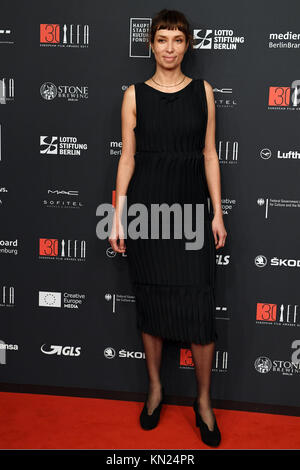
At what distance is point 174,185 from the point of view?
2457mm

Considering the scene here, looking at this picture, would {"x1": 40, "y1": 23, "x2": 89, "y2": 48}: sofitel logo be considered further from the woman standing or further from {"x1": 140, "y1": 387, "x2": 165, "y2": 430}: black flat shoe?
{"x1": 140, "y1": 387, "x2": 165, "y2": 430}: black flat shoe

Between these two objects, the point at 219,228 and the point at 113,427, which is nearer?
the point at 219,228

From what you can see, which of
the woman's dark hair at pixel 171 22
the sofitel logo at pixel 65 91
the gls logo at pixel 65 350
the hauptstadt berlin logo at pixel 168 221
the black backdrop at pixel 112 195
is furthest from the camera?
the gls logo at pixel 65 350

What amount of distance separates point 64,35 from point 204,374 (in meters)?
1.78

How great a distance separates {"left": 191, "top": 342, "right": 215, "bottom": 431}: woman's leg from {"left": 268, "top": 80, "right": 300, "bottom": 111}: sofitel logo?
1.17 metres

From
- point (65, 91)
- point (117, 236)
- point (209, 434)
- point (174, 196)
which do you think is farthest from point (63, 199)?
point (209, 434)

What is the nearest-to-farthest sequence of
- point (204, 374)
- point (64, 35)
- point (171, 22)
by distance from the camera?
1. point (171, 22)
2. point (204, 374)
3. point (64, 35)

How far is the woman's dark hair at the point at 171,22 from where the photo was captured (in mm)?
2355

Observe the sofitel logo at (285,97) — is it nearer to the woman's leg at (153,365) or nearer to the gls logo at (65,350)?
the woman's leg at (153,365)

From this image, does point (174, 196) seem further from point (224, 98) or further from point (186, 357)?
point (186, 357)

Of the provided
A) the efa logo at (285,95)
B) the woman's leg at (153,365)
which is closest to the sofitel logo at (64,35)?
the efa logo at (285,95)

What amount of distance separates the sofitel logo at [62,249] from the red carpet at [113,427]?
2.55 feet

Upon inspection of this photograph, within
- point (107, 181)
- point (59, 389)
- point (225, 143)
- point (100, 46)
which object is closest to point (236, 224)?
point (225, 143)

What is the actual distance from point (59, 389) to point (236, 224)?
132cm
